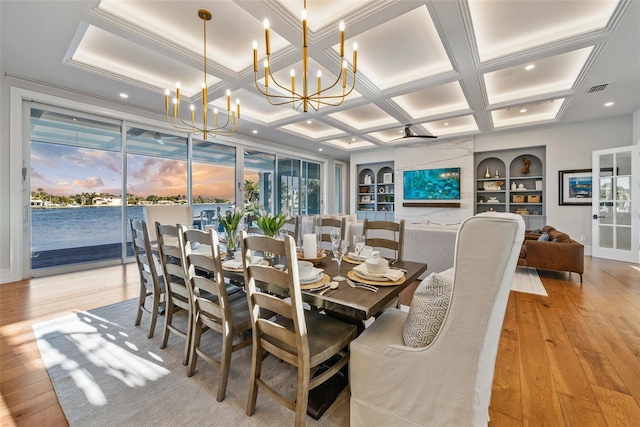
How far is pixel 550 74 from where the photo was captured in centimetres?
381

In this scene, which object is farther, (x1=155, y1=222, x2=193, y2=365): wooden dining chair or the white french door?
the white french door

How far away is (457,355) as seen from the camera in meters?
1.06

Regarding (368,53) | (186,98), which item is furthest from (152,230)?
(368,53)

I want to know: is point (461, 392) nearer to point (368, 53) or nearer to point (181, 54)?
point (368, 53)

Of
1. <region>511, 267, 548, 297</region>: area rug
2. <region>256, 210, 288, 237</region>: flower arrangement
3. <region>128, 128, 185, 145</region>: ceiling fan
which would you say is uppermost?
<region>128, 128, 185, 145</region>: ceiling fan

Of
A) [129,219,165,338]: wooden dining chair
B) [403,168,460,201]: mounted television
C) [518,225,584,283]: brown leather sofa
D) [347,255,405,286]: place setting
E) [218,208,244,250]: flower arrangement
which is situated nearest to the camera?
[347,255,405,286]: place setting

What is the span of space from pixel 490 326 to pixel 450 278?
0.28m

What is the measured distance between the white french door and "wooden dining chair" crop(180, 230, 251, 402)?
268 inches

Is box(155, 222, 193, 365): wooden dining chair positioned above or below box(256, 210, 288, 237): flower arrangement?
below

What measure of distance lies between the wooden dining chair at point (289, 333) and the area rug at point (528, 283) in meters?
3.12

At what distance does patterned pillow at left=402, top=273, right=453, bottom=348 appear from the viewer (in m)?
1.17

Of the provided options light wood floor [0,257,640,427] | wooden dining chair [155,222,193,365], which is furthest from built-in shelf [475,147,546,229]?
wooden dining chair [155,222,193,365]

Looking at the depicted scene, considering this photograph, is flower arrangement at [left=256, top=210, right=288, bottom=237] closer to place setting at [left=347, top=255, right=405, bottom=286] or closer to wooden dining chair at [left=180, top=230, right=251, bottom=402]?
wooden dining chair at [left=180, top=230, right=251, bottom=402]

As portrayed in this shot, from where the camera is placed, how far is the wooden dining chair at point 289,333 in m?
1.19
